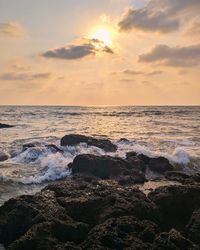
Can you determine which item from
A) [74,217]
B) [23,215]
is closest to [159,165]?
[74,217]

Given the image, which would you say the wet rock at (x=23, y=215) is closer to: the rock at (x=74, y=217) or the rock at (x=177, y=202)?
the rock at (x=74, y=217)

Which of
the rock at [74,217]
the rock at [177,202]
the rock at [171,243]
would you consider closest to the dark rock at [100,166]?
the rock at [74,217]

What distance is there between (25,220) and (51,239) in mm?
1181

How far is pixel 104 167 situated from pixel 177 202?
550 centimetres

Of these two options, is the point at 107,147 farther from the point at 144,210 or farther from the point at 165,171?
the point at 144,210

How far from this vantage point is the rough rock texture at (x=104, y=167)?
1386cm

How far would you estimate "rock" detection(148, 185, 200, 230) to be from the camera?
339 inches

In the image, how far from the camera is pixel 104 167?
46.3 ft

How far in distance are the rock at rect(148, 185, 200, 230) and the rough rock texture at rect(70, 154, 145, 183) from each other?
4363mm

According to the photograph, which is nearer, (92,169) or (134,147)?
(92,169)

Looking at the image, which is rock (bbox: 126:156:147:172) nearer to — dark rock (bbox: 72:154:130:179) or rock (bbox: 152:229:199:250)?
dark rock (bbox: 72:154:130:179)

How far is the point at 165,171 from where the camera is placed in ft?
51.4

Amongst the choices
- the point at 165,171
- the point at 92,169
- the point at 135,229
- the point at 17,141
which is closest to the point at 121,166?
the point at 92,169

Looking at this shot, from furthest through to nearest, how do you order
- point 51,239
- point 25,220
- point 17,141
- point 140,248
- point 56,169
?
1. point 17,141
2. point 56,169
3. point 25,220
4. point 51,239
5. point 140,248
